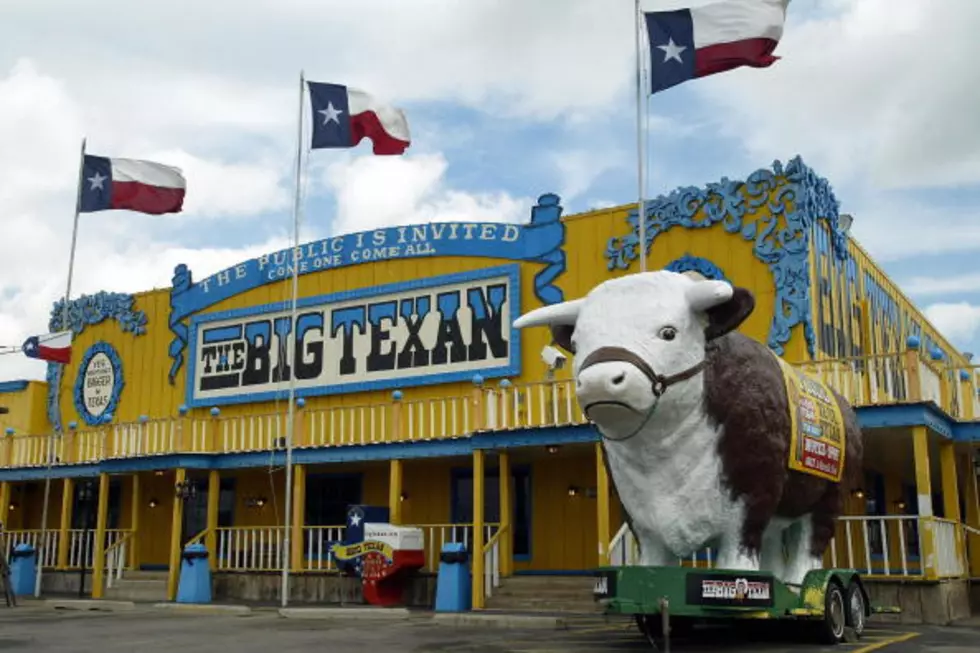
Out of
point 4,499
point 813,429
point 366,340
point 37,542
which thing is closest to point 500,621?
point 813,429

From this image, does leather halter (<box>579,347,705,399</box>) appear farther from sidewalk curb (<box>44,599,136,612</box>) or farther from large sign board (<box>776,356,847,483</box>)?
sidewalk curb (<box>44,599,136,612</box>)

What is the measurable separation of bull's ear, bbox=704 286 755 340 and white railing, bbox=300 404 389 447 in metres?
10.6

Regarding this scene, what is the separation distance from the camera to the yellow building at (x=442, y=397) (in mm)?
15805

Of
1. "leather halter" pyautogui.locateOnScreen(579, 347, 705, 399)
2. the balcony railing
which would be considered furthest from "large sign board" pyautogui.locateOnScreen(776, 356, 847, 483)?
the balcony railing

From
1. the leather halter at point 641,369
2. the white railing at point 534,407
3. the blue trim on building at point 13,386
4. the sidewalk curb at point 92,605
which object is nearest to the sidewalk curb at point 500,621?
the white railing at point 534,407

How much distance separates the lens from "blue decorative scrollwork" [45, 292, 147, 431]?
24.5 m

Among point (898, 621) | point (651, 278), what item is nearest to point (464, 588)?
point (898, 621)

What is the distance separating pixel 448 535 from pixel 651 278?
11.6m

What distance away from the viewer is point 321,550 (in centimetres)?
1834

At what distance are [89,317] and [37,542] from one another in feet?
17.7

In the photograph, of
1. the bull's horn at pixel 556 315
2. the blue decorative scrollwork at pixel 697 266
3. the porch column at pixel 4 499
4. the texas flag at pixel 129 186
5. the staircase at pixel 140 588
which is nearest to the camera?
the bull's horn at pixel 556 315

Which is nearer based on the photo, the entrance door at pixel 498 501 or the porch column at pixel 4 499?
the entrance door at pixel 498 501

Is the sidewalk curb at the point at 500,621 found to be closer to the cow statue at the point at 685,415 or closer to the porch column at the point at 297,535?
the cow statue at the point at 685,415

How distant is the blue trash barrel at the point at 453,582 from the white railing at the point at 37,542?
11172 millimetres
